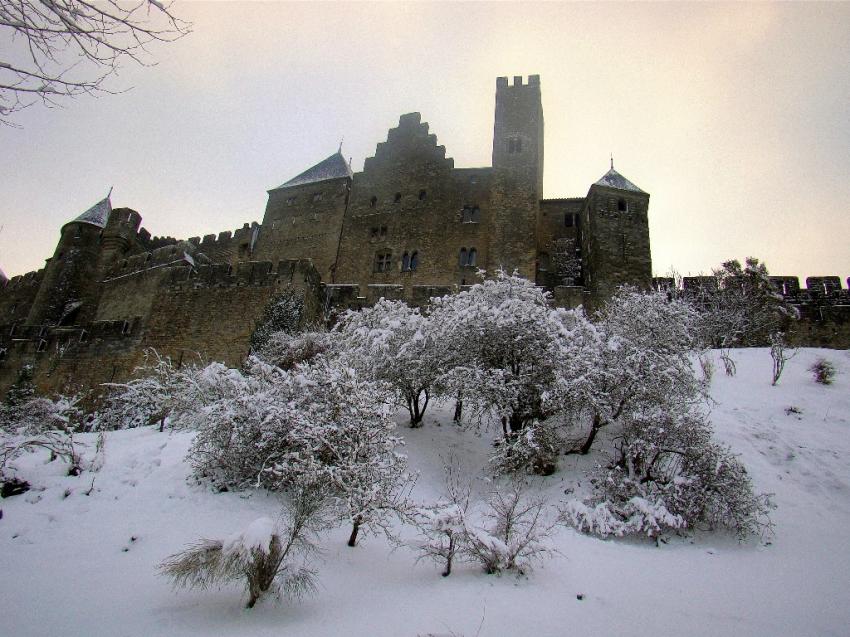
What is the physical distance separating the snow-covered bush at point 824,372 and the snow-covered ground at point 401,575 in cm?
307

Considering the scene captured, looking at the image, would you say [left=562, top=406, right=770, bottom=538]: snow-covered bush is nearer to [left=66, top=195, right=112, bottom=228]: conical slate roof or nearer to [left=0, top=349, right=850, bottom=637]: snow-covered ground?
[left=0, top=349, right=850, bottom=637]: snow-covered ground

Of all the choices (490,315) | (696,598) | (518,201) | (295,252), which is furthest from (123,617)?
(295,252)

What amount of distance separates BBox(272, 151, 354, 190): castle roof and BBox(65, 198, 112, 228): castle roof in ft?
36.6

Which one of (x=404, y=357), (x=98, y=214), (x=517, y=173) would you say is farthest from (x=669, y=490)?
(x=98, y=214)

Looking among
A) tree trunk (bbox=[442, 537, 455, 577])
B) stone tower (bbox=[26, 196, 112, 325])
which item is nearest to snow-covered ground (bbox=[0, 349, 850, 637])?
tree trunk (bbox=[442, 537, 455, 577])

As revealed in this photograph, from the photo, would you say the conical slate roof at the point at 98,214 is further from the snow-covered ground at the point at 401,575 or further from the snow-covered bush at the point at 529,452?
the snow-covered bush at the point at 529,452

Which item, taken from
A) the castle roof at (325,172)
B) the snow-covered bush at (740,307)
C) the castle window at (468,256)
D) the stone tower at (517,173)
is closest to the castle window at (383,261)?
the castle window at (468,256)

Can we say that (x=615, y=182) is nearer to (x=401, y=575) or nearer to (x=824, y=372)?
(x=824, y=372)

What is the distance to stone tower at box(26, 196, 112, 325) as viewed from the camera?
83.5 feet

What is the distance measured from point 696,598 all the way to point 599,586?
3.13 feet

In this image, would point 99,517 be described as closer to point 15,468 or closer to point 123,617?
point 15,468

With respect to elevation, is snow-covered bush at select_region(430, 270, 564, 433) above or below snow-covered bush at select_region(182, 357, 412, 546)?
above

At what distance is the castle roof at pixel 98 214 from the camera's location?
92.8 ft

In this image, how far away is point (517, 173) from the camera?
24.4 meters
